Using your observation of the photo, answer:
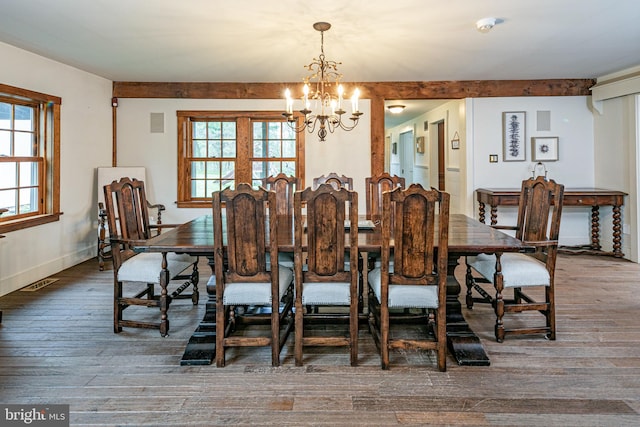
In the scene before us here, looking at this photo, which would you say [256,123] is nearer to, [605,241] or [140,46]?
[140,46]

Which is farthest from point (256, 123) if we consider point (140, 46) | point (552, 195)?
point (552, 195)

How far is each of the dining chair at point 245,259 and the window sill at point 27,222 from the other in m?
2.83

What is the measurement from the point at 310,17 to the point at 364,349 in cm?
255

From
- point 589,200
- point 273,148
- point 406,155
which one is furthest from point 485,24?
point 406,155

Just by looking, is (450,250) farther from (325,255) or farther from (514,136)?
(514,136)

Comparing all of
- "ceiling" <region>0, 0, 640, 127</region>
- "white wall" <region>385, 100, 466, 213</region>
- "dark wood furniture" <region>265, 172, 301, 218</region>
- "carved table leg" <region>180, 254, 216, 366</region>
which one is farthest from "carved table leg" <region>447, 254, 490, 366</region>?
"white wall" <region>385, 100, 466, 213</region>

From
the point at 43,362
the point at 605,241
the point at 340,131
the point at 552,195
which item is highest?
the point at 340,131

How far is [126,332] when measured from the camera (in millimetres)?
3141

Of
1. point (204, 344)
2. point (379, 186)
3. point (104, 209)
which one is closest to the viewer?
point (204, 344)

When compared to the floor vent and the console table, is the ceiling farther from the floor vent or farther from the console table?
the floor vent

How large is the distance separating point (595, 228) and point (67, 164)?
6.79 metres

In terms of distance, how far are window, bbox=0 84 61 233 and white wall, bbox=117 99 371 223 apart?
124cm

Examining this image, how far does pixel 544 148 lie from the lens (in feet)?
20.2

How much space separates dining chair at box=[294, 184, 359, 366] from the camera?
7.86 feet
